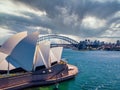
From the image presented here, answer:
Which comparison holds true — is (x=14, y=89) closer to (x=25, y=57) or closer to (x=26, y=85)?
(x=26, y=85)

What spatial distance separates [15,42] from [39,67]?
6.75m

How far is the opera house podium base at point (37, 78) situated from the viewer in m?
38.5

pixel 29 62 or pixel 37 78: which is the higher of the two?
pixel 29 62

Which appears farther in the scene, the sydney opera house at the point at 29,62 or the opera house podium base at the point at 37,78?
the sydney opera house at the point at 29,62

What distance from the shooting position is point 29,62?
147 feet

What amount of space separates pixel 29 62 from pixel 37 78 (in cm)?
341

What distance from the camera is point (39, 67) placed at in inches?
1827

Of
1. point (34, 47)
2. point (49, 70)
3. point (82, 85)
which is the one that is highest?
point (34, 47)

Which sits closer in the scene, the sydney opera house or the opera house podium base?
the opera house podium base

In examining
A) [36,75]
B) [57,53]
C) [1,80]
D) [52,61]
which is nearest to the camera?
[1,80]

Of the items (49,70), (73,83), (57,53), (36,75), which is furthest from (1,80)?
(57,53)

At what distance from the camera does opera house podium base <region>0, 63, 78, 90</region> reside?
38.5 metres

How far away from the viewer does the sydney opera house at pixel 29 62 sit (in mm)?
42969

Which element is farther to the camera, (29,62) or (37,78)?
(29,62)
